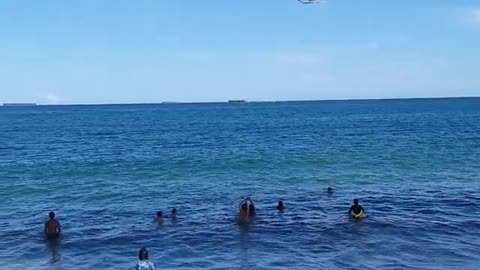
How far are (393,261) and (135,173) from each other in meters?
26.8

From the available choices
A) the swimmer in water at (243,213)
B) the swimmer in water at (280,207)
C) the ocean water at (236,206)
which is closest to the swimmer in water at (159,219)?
the ocean water at (236,206)

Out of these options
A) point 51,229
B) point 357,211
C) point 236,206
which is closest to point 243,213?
point 236,206

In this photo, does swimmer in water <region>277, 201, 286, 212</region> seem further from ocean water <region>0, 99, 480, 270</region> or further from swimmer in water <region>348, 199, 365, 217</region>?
swimmer in water <region>348, 199, 365, 217</region>

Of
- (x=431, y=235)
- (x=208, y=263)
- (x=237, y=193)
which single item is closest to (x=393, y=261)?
(x=431, y=235)

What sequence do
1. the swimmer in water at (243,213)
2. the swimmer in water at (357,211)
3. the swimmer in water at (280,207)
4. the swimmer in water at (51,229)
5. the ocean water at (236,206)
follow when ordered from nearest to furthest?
the ocean water at (236,206)
the swimmer in water at (51,229)
the swimmer in water at (243,213)
the swimmer in water at (357,211)
the swimmer in water at (280,207)

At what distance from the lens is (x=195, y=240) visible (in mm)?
22938

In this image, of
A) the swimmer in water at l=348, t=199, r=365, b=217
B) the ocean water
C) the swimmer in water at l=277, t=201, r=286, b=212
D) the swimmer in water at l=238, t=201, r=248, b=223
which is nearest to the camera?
the ocean water

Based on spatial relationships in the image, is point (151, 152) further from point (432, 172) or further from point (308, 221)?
point (308, 221)

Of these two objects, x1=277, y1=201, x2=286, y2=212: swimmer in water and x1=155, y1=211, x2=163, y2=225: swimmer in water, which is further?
x1=277, y1=201, x2=286, y2=212: swimmer in water

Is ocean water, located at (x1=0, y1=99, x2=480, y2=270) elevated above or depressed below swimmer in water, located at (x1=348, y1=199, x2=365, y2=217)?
A: below

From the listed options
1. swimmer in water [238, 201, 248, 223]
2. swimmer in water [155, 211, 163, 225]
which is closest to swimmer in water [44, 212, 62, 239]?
swimmer in water [155, 211, 163, 225]

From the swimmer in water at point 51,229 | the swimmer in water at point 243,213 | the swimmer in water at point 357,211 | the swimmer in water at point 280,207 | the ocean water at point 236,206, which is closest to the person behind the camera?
the ocean water at point 236,206

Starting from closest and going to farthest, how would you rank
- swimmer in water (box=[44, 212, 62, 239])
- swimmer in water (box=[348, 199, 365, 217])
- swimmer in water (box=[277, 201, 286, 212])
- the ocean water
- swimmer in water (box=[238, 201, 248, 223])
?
the ocean water
swimmer in water (box=[44, 212, 62, 239])
swimmer in water (box=[238, 201, 248, 223])
swimmer in water (box=[348, 199, 365, 217])
swimmer in water (box=[277, 201, 286, 212])

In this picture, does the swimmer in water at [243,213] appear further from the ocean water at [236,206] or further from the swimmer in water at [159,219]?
the swimmer in water at [159,219]
